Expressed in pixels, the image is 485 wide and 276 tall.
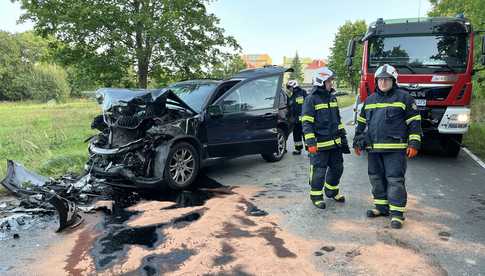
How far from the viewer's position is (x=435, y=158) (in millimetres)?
8836

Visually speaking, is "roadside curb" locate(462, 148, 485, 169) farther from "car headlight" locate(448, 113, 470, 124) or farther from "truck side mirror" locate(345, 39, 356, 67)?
"truck side mirror" locate(345, 39, 356, 67)

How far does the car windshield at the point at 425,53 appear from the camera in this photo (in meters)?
Result: 8.20

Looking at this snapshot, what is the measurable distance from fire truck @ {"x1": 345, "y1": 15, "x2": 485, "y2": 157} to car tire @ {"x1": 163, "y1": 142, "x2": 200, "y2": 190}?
4109 millimetres

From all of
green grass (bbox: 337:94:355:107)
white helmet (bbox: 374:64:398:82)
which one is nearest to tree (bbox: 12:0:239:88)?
white helmet (bbox: 374:64:398:82)

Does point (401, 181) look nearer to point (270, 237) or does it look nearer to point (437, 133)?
point (270, 237)

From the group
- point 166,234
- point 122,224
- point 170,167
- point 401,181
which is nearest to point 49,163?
point 170,167

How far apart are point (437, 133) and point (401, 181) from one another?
403 centimetres

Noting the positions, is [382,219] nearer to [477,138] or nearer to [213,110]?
[213,110]

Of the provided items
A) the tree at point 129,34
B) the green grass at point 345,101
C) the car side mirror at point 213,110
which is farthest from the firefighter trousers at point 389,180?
the green grass at point 345,101

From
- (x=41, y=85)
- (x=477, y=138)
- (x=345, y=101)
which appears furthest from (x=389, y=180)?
(x=41, y=85)

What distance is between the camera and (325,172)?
5488 mm

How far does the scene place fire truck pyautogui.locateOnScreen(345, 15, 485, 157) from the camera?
316 inches

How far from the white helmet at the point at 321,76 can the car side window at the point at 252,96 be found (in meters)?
2.14

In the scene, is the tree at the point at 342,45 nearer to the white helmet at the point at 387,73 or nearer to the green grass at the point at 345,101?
the green grass at the point at 345,101
